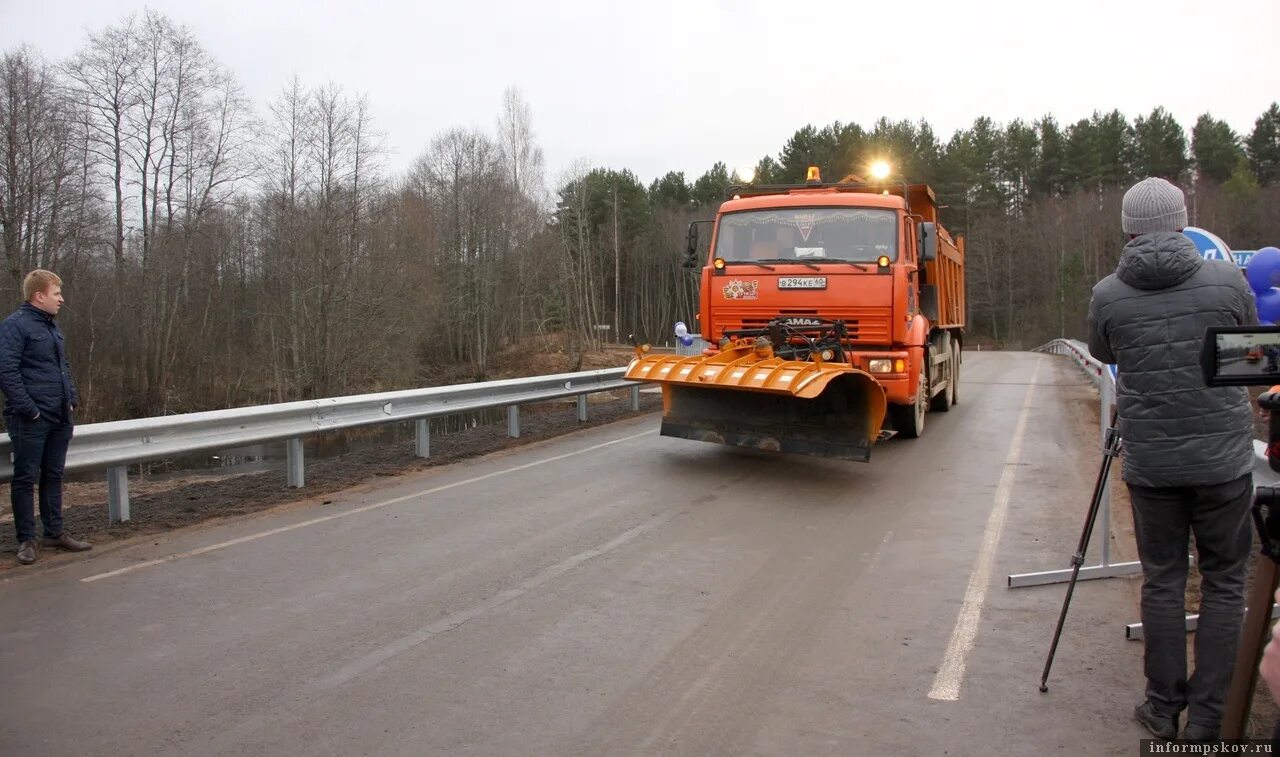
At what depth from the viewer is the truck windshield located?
1030cm

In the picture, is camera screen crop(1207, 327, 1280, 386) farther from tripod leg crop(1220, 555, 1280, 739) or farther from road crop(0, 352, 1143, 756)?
road crop(0, 352, 1143, 756)

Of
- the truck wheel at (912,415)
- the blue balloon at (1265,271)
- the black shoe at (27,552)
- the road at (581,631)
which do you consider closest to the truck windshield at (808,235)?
the truck wheel at (912,415)

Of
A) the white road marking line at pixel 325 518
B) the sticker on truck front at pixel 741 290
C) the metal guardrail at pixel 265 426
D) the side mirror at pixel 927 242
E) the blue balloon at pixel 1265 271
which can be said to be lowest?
the white road marking line at pixel 325 518

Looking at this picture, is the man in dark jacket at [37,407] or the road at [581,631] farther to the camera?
the man in dark jacket at [37,407]

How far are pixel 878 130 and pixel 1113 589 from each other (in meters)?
61.8

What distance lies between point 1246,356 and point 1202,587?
1494mm

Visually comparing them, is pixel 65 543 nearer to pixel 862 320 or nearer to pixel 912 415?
pixel 862 320

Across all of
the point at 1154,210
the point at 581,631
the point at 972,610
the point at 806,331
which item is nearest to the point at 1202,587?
the point at 1154,210

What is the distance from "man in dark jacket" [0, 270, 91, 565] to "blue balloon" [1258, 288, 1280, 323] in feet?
26.3

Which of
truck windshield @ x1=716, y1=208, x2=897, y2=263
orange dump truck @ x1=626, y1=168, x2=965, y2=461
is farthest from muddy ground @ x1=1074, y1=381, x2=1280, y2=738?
truck windshield @ x1=716, y1=208, x2=897, y2=263

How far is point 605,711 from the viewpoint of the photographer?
3691mm

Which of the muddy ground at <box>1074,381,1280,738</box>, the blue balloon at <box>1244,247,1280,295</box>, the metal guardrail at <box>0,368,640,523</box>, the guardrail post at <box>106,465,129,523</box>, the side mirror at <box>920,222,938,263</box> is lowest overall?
the muddy ground at <box>1074,381,1280,738</box>

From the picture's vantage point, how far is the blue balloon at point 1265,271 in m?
5.48

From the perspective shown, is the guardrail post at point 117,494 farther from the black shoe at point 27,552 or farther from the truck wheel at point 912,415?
the truck wheel at point 912,415
